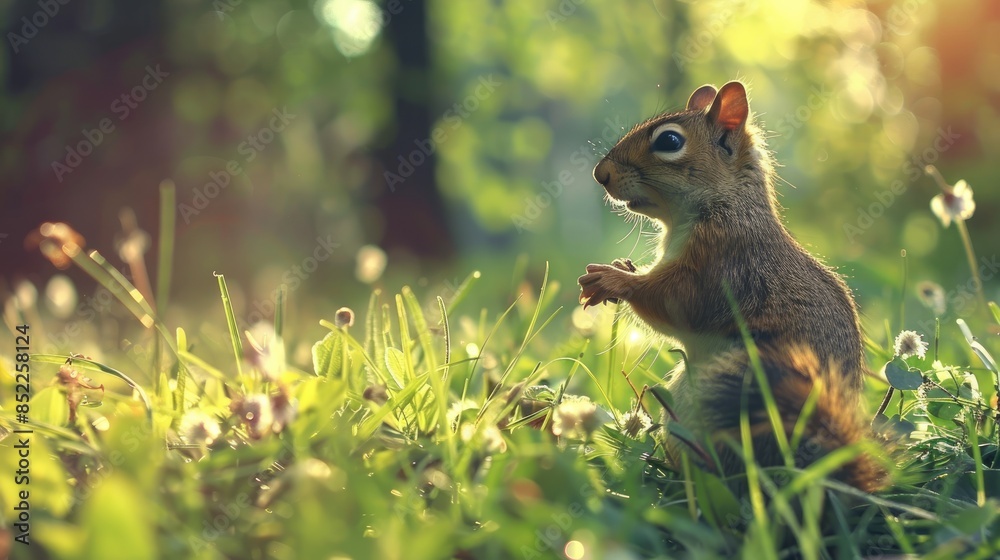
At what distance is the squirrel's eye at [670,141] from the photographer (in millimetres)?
2492

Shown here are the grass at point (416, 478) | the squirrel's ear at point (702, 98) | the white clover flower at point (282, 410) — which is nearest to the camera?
the grass at point (416, 478)

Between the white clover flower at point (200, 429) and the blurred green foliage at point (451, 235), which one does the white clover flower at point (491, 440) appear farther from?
the white clover flower at point (200, 429)

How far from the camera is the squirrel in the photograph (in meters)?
1.59

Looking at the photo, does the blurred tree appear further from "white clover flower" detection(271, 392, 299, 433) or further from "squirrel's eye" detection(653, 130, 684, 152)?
"white clover flower" detection(271, 392, 299, 433)

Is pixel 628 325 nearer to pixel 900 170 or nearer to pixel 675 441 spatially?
pixel 675 441

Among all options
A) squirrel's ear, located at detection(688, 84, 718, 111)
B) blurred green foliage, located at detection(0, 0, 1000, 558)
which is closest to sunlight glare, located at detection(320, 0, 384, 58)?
blurred green foliage, located at detection(0, 0, 1000, 558)

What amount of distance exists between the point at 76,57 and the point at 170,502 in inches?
323

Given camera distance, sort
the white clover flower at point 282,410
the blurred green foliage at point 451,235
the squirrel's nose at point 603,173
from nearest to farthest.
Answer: the blurred green foliage at point 451,235, the white clover flower at point 282,410, the squirrel's nose at point 603,173

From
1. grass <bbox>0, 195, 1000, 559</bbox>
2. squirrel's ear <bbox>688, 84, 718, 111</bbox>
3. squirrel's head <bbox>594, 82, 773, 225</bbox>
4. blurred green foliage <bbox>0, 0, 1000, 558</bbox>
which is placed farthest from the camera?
squirrel's ear <bbox>688, 84, 718, 111</bbox>

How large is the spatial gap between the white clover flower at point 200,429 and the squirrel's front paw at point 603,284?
1042 mm

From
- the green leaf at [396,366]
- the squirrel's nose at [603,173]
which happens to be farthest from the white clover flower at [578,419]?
the squirrel's nose at [603,173]

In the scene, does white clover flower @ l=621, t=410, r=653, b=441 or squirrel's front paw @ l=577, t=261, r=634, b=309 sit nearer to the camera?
white clover flower @ l=621, t=410, r=653, b=441

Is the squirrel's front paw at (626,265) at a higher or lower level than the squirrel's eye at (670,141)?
lower

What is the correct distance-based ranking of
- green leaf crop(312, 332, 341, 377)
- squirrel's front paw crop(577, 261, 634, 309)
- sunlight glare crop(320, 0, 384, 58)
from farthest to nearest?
sunlight glare crop(320, 0, 384, 58) < squirrel's front paw crop(577, 261, 634, 309) < green leaf crop(312, 332, 341, 377)
